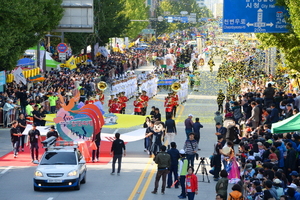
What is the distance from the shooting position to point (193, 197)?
1705 centimetres

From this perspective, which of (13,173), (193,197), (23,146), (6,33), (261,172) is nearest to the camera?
(261,172)

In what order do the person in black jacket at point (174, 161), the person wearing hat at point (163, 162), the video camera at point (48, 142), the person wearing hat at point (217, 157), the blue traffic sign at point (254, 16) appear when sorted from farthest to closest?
the blue traffic sign at point (254, 16) < the video camera at point (48, 142) < the person wearing hat at point (217, 157) < the person in black jacket at point (174, 161) < the person wearing hat at point (163, 162)

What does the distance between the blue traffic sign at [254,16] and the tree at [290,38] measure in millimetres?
461

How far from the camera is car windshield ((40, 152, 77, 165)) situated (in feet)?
63.0

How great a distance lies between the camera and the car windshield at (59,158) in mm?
19203

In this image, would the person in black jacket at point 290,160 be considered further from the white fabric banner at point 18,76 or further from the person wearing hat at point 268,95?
the white fabric banner at point 18,76

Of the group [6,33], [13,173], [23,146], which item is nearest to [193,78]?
[6,33]

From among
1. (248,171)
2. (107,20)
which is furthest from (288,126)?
(107,20)

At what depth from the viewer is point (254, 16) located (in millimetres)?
30844

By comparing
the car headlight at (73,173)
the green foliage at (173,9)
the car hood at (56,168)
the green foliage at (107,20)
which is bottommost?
the car headlight at (73,173)

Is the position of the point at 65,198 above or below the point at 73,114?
below

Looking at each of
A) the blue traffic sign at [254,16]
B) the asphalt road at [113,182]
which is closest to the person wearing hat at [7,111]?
the asphalt road at [113,182]

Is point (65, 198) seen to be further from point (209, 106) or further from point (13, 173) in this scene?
point (209, 106)

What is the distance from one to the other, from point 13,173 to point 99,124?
11.8 ft
